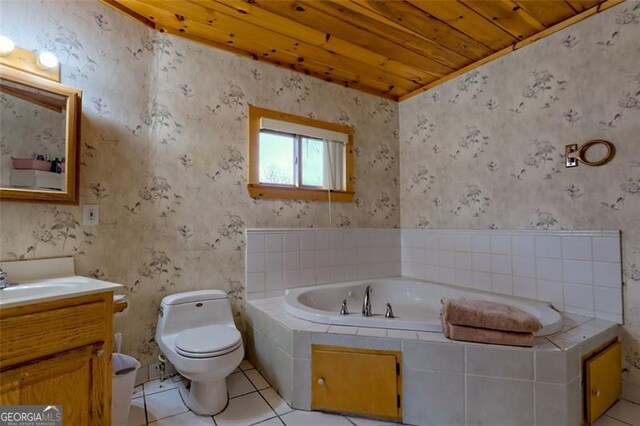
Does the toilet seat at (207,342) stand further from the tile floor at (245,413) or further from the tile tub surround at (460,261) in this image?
the tile tub surround at (460,261)

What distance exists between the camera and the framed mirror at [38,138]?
1435mm

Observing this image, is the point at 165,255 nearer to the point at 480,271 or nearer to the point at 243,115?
the point at 243,115

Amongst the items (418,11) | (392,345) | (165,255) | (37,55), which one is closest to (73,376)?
(165,255)

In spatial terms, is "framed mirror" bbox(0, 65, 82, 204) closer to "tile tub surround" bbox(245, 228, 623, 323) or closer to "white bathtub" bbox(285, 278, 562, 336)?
"tile tub surround" bbox(245, 228, 623, 323)

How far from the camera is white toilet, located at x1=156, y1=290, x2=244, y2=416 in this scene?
1.56 meters

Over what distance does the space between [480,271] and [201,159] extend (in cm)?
234

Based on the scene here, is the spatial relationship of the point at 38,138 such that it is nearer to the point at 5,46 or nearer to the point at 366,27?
the point at 5,46

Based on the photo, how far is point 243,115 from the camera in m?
2.34

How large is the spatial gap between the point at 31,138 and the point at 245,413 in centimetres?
182

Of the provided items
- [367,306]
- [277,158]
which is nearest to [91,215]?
[277,158]

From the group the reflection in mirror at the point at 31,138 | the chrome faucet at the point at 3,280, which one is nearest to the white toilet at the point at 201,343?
the chrome faucet at the point at 3,280

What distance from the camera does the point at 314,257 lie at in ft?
8.52

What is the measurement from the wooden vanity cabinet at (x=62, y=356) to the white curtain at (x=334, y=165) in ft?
6.13

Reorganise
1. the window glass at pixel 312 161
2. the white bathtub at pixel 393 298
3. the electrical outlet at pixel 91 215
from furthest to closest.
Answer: the window glass at pixel 312 161, the white bathtub at pixel 393 298, the electrical outlet at pixel 91 215
